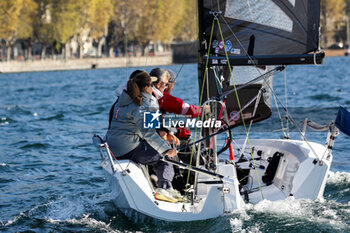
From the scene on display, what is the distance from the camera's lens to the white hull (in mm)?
5109

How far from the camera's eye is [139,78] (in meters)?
5.20

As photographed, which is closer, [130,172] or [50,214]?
[130,172]

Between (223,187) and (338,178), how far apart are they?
2646 millimetres

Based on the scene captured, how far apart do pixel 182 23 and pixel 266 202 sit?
61.1 m

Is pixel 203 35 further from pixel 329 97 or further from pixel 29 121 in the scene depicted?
pixel 329 97

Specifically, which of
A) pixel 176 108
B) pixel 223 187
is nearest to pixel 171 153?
pixel 176 108

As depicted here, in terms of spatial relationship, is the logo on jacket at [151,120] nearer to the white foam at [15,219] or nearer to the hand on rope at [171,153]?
the hand on rope at [171,153]

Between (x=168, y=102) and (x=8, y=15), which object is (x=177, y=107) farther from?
(x=8, y=15)

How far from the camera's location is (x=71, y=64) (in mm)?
52406

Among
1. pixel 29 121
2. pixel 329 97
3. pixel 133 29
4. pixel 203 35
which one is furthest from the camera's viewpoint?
pixel 133 29

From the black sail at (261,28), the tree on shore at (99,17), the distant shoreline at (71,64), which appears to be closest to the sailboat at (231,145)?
the black sail at (261,28)

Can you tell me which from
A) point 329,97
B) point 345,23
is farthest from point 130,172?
point 345,23

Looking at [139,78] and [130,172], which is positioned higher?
[139,78]

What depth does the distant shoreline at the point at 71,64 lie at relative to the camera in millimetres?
47928
